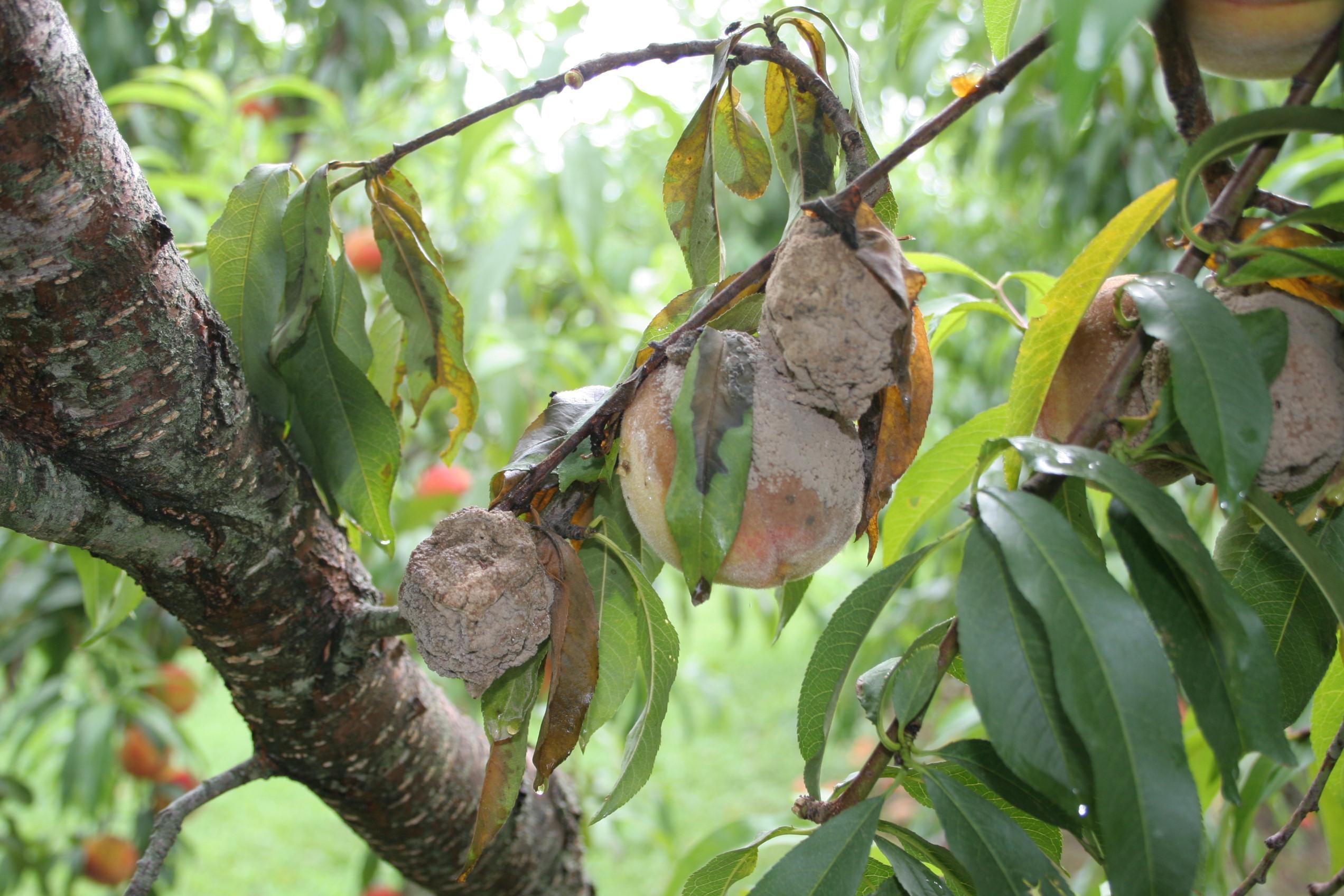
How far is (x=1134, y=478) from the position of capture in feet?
1.20

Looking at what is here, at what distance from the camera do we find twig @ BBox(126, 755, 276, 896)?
59 cm

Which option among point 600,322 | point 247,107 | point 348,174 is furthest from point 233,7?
point 348,174

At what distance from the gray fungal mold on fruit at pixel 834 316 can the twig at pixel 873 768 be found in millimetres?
114

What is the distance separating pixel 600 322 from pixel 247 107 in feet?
3.51

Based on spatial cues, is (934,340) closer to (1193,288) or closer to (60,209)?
(1193,288)

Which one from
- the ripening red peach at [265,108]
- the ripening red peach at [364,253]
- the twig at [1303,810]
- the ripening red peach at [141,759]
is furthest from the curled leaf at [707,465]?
the ripening red peach at [265,108]

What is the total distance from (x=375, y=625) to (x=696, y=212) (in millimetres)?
313

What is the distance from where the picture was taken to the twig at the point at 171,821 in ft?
1.93

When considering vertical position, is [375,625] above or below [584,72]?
below

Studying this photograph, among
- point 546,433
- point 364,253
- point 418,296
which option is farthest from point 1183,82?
point 364,253

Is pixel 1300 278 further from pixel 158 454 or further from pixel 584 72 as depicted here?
pixel 158 454

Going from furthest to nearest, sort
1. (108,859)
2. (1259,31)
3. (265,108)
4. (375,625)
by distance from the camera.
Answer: (265,108)
(108,859)
(375,625)
(1259,31)

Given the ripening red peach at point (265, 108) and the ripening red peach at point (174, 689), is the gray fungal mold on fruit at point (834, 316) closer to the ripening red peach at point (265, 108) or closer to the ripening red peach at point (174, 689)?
the ripening red peach at point (174, 689)

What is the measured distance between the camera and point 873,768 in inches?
17.4
